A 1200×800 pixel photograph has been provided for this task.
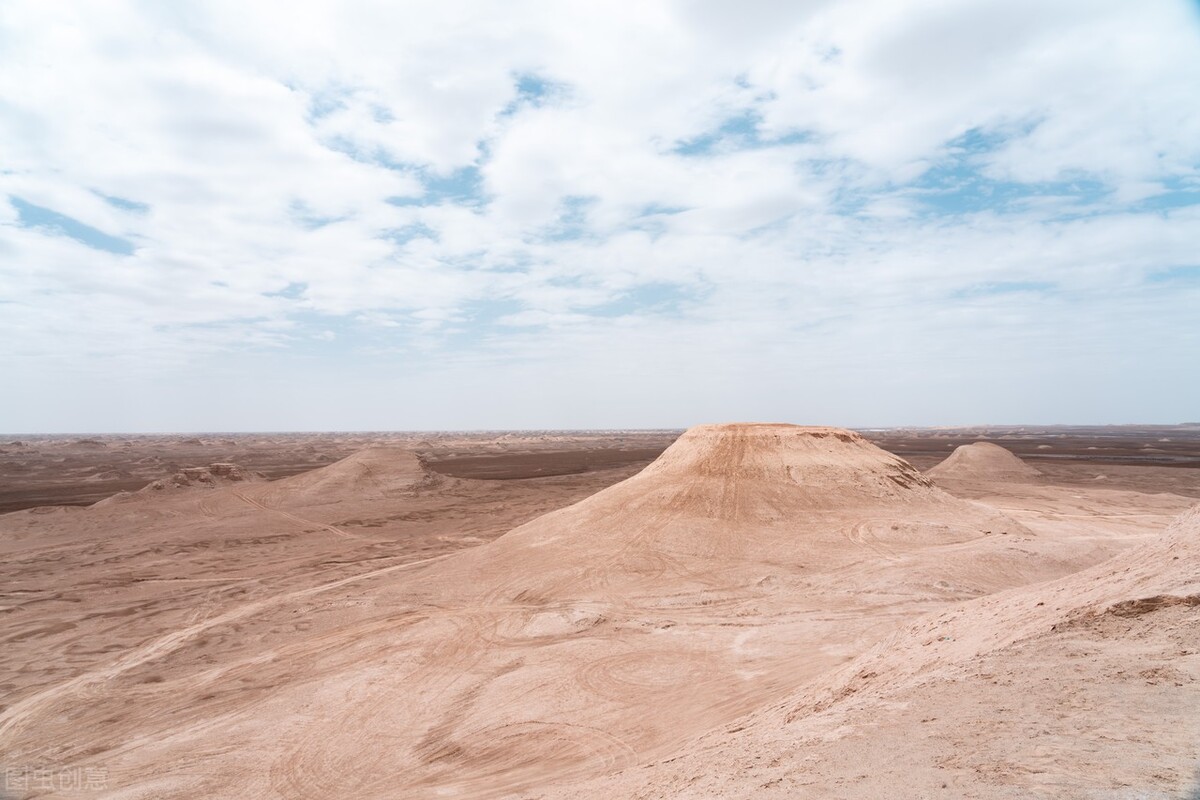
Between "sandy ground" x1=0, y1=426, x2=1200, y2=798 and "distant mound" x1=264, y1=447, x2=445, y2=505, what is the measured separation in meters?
7.87

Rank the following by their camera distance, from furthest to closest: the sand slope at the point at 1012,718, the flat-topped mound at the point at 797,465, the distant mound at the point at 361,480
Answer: the distant mound at the point at 361,480, the flat-topped mound at the point at 797,465, the sand slope at the point at 1012,718

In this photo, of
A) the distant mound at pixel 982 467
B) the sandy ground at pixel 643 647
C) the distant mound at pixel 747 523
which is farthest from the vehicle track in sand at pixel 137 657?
the distant mound at pixel 982 467

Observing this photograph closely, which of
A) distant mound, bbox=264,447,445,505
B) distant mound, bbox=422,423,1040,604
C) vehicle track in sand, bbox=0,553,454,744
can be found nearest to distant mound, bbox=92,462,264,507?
distant mound, bbox=264,447,445,505

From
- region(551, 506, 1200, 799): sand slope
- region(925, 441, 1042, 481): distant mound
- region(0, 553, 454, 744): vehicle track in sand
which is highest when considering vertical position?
region(551, 506, 1200, 799): sand slope

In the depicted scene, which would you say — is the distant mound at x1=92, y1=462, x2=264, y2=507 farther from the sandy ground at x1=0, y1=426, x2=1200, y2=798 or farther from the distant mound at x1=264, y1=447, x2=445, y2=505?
the sandy ground at x1=0, y1=426, x2=1200, y2=798

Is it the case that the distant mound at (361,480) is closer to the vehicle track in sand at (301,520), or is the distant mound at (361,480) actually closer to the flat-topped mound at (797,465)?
the vehicle track in sand at (301,520)

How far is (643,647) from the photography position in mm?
11117

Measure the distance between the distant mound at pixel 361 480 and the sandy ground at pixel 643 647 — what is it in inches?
310

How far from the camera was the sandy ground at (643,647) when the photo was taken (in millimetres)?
4539

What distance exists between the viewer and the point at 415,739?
329 inches

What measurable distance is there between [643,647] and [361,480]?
30306mm

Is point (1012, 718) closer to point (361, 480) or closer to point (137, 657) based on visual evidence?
point (137, 657)

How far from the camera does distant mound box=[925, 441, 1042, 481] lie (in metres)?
42.1

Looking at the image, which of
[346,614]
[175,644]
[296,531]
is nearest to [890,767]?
[346,614]
